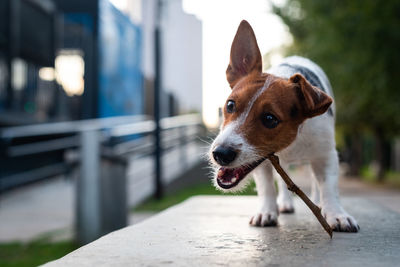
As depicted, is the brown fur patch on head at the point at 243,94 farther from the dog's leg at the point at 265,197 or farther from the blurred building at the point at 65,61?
the blurred building at the point at 65,61

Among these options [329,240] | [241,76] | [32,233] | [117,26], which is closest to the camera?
[329,240]

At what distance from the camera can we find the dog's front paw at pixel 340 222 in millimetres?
2797

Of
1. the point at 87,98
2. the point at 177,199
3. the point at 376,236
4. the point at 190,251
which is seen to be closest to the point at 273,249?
the point at 190,251

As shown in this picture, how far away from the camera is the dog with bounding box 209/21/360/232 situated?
92.7 inches

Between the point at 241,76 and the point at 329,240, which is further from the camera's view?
the point at 241,76

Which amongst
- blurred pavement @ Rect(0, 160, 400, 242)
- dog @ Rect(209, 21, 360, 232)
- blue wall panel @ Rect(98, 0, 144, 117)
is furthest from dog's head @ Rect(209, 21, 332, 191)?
blue wall panel @ Rect(98, 0, 144, 117)

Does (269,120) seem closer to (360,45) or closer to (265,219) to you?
(265,219)

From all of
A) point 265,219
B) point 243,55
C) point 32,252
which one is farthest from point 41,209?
point 243,55

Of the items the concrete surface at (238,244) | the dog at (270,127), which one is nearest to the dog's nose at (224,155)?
the dog at (270,127)

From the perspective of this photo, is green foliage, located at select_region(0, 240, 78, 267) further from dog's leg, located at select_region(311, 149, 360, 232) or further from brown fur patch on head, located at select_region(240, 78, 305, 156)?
brown fur patch on head, located at select_region(240, 78, 305, 156)

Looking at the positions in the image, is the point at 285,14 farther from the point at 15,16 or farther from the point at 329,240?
the point at 329,240

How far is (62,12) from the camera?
14.8 meters

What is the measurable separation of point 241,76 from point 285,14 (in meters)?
14.6

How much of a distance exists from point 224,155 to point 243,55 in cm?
71
